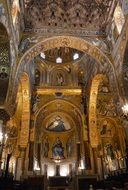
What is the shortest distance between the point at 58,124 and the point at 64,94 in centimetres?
477

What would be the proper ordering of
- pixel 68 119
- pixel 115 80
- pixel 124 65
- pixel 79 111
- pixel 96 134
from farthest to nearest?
pixel 68 119 → pixel 79 111 → pixel 96 134 → pixel 115 80 → pixel 124 65

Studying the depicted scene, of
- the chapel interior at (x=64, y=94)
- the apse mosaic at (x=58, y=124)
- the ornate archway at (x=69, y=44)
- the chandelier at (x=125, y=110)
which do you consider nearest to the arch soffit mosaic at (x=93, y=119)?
the chapel interior at (x=64, y=94)

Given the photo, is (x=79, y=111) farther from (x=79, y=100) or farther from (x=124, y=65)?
(x=124, y=65)

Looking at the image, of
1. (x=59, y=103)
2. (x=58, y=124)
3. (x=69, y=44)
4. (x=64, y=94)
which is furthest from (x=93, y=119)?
(x=69, y=44)

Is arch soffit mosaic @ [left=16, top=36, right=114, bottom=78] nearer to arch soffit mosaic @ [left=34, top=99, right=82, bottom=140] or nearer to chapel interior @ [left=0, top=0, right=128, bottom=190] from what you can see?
chapel interior @ [left=0, top=0, right=128, bottom=190]

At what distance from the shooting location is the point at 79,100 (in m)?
20.9

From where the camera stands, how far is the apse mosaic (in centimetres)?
2303

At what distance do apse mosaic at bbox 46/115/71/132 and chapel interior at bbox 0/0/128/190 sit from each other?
0.39 ft

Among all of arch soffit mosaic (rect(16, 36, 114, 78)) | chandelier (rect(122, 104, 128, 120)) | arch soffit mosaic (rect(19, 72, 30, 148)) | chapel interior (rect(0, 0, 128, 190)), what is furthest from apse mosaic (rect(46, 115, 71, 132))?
chandelier (rect(122, 104, 128, 120))

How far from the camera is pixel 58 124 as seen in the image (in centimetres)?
2406

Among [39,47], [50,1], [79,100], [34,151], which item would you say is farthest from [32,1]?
[34,151]

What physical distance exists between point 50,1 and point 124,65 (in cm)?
598

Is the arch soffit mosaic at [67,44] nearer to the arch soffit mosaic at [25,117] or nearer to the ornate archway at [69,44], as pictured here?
the ornate archway at [69,44]

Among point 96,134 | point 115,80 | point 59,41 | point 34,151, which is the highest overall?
point 59,41
